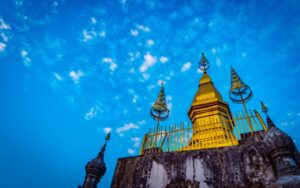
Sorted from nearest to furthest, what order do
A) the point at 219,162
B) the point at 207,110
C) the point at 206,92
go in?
the point at 219,162
the point at 207,110
the point at 206,92

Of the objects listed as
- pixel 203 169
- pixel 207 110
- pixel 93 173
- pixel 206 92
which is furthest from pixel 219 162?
pixel 206 92

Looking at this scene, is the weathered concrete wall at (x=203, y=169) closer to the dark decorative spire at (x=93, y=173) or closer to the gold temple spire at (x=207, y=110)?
the dark decorative spire at (x=93, y=173)

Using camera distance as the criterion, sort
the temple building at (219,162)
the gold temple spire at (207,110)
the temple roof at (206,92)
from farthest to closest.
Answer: the temple roof at (206,92) → the gold temple spire at (207,110) → the temple building at (219,162)

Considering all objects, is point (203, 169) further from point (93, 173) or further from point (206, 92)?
point (206, 92)

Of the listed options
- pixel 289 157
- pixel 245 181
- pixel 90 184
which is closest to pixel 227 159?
pixel 245 181

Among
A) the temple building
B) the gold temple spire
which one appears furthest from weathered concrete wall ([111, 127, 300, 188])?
the gold temple spire

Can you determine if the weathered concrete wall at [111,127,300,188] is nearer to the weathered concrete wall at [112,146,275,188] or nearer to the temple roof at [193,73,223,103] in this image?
the weathered concrete wall at [112,146,275,188]

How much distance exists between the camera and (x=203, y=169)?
20.1 feet

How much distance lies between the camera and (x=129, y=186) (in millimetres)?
6680

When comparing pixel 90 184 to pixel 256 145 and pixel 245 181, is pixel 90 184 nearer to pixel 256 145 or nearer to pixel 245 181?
pixel 245 181

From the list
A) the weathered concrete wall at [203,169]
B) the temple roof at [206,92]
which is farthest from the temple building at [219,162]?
the temple roof at [206,92]

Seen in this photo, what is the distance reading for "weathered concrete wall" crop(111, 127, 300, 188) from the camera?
552 cm

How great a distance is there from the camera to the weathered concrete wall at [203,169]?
18.1ft

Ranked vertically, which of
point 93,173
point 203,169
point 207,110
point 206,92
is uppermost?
point 206,92
